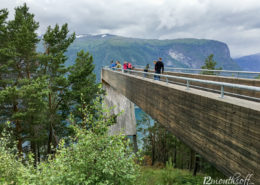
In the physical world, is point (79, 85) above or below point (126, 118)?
above

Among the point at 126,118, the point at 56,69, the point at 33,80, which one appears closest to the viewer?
the point at 33,80

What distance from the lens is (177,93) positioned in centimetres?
738

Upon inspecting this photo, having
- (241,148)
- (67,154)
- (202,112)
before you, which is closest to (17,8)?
(67,154)

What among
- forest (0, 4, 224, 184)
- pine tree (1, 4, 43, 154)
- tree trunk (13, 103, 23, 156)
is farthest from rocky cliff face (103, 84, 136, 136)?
tree trunk (13, 103, 23, 156)

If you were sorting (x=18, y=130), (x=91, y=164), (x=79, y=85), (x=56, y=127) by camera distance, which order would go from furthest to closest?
1. (x=56, y=127)
2. (x=79, y=85)
3. (x=18, y=130)
4. (x=91, y=164)

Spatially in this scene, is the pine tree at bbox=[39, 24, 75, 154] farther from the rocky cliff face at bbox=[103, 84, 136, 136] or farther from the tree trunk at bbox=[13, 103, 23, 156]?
the rocky cliff face at bbox=[103, 84, 136, 136]

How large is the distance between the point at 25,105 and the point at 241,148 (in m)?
16.0

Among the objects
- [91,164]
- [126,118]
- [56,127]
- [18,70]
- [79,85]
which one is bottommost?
[56,127]

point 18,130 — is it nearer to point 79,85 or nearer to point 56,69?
point 56,69

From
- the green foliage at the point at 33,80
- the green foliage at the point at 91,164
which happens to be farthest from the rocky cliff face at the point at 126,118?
the green foliage at the point at 91,164

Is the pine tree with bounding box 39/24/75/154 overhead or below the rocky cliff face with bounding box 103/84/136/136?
overhead

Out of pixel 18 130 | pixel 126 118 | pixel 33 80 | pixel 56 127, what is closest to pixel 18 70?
pixel 33 80

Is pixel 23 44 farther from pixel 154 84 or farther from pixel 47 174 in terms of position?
pixel 47 174

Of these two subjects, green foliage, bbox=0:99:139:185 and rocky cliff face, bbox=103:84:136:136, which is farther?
rocky cliff face, bbox=103:84:136:136
